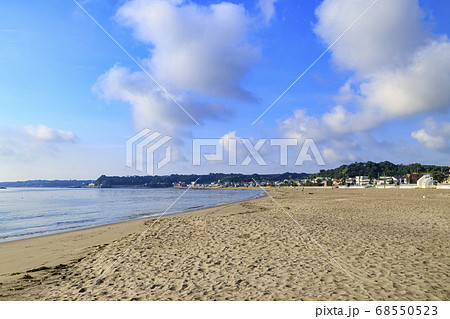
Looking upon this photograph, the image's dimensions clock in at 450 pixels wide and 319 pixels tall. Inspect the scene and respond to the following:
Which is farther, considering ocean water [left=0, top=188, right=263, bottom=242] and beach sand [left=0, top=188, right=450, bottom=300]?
ocean water [left=0, top=188, right=263, bottom=242]

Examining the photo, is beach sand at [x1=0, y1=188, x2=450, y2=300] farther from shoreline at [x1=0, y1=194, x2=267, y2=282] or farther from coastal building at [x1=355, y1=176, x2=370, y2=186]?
coastal building at [x1=355, y1=176, x2=370, y2=186]

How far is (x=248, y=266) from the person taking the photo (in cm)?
659

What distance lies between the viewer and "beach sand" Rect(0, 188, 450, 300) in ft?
16.8

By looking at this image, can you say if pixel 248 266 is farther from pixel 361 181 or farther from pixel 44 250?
pixel 361 181

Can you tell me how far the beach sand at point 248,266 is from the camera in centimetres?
512

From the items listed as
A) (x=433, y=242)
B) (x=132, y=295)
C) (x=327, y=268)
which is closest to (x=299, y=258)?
(x=327, y=268)

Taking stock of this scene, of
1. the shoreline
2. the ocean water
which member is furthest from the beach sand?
the ocean water

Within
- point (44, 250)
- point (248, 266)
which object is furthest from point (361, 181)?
point (248, 266)

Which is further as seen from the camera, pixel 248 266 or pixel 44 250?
pixel 44 250

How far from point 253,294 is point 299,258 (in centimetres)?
258

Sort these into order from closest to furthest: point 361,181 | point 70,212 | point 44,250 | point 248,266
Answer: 1. point 248,266
2. point 44,250
3. point 70,212
4. point 361,181

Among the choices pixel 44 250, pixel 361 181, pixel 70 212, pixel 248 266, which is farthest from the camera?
pixel 361 181
